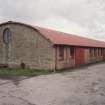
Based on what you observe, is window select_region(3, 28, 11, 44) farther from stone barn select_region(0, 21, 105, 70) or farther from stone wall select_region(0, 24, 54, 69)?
stone wall select_region(0, 24, 54, 69)

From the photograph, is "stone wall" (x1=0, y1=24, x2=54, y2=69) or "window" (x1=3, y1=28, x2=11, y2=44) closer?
"stone wall" (x1=0, y1=24, x2=54, y2=69)

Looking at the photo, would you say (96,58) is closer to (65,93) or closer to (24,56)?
(24,56)

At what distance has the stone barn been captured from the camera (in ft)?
59.3

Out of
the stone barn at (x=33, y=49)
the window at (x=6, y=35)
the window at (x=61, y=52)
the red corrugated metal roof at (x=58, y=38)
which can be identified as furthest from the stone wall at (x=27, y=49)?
the window at (x=61, y=52)

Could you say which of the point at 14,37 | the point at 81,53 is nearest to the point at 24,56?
the point at 14,37

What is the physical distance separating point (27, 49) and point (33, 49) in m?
0.74

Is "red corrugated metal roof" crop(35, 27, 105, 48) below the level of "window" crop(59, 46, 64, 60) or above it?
above

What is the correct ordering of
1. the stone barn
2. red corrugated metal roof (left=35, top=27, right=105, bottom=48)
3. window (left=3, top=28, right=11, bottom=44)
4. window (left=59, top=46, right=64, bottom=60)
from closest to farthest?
the stone barn
red corrugated metal roof (left=35, top=27, right=105, bottom=48)
window (left=59, top=46, right=64, bottom=60)
window (left=3, top=28, right=11, bottom=44)

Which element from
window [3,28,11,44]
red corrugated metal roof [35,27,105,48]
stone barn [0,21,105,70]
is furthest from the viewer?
window [3,28,11,44]

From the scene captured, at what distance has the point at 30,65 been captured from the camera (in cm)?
1902

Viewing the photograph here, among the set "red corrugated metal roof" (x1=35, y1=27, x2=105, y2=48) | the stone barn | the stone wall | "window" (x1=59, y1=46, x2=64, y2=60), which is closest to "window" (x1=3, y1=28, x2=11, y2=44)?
the stone barn

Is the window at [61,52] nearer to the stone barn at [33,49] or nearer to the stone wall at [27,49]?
the stone barn at [33,49]

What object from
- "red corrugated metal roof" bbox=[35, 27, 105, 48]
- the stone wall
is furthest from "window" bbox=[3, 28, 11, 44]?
"red corrugated metal roof" bbox=[35, 27, 105, 48]

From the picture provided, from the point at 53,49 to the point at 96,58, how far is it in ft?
46.8
